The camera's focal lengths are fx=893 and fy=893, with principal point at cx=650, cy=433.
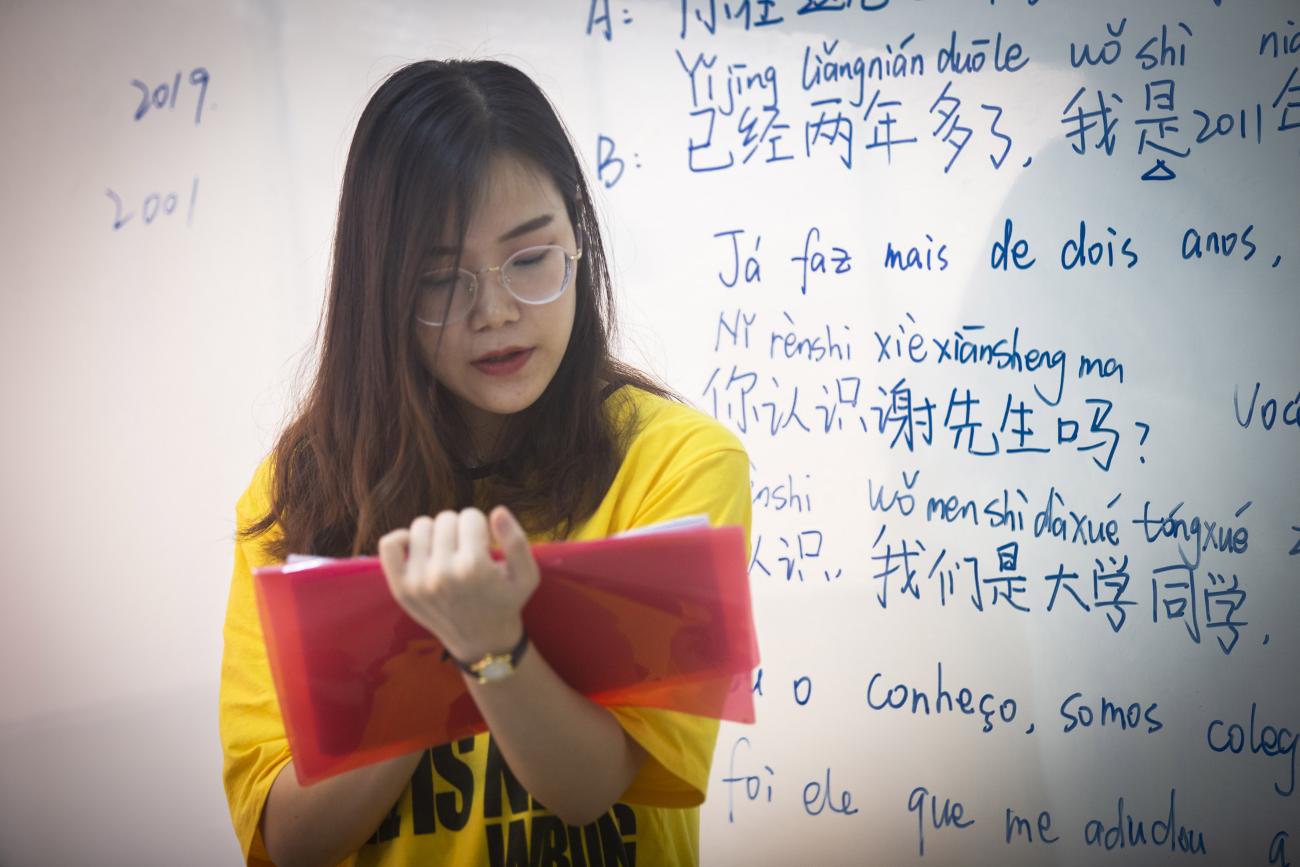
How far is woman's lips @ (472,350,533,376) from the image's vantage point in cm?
75

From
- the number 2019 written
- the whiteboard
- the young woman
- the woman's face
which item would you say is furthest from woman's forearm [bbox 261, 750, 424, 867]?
the number 2019 written

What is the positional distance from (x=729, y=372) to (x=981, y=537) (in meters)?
0.47

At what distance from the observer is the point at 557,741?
0.59 metres

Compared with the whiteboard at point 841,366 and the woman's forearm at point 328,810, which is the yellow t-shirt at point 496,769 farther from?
the whiteboard at point 841,366

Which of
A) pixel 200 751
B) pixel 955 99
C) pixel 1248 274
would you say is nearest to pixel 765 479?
pixel 955 99

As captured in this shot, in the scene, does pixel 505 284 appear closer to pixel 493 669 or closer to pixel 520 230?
pixel 520 230

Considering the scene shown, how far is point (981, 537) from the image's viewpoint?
140 centimetres

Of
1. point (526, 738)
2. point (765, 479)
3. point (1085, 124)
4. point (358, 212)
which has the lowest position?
point (526, 738)

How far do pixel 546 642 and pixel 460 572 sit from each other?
5.5 inches

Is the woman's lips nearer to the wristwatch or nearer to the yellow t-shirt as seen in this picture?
the yellow t-shirt

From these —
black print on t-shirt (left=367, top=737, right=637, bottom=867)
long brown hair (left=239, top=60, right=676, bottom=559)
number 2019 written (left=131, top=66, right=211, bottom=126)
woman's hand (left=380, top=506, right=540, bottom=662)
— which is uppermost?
number 2019 written (left=131, top=66, right=211, bottom=126)

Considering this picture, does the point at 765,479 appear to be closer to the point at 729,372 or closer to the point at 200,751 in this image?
the point at 729,372

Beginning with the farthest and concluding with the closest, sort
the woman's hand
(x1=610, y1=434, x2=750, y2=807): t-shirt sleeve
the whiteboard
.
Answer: the whiteboard < (x1=610, y1=434, x2=750, y2=807): t-shirt sleeve < the woman's hand

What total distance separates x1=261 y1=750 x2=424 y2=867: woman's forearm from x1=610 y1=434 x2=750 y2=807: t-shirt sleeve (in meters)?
0.18
